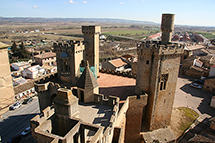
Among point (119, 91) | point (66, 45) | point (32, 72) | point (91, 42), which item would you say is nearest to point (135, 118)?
point (119, 91)

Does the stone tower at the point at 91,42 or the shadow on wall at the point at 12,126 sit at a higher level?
the stone tower at the point at 91,42

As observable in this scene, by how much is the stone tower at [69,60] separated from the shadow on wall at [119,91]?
4468 millimetres

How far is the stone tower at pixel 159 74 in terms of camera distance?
17.7 metres

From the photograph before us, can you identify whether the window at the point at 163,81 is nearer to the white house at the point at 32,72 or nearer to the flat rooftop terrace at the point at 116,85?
the flat rooftop terrace at the point at 116,85

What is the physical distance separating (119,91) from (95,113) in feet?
23.3

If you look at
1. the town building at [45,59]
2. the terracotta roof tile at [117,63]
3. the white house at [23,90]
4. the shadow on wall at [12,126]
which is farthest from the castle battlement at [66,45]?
the town building at [45,59]

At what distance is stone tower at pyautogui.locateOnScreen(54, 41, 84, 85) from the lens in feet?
70.6

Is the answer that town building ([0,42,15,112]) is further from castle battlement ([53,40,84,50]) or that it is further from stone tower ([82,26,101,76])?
stone tower ([82,26,101,76])

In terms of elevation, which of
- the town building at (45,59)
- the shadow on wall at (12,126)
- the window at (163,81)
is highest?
the window at (163,81)

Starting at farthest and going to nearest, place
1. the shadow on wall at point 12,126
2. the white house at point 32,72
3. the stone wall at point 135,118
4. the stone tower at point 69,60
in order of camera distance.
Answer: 1. the white house at point 32,72
2. the shadow on wall at point 12,126
3. the stone tower at point 69,60
4. the stone wall at point 135,118

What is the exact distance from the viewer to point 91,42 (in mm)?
23719

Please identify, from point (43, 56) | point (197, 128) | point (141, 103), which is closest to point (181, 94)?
point (197, 128)

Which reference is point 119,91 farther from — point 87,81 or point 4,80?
point 4,80

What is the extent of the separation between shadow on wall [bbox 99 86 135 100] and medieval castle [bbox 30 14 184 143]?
135 centimetres
